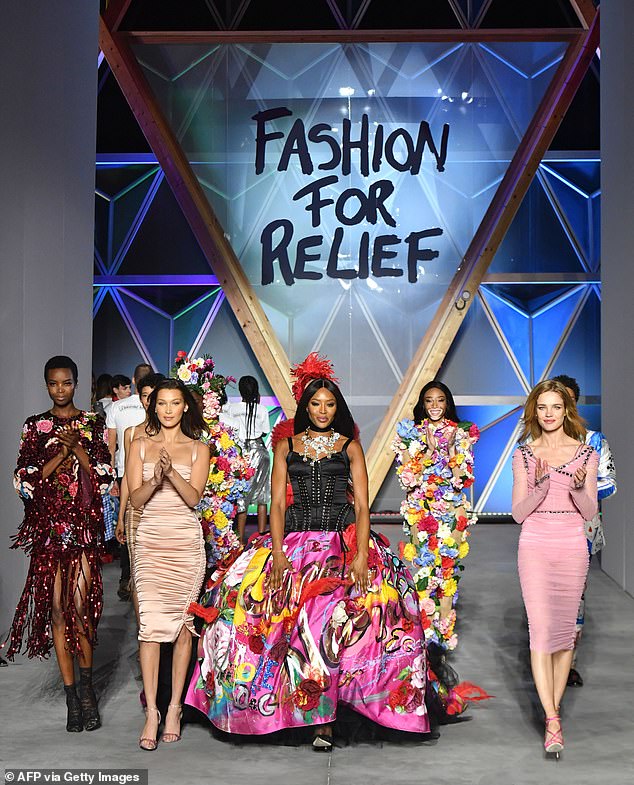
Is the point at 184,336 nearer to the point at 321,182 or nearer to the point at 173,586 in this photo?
the point at 321,182

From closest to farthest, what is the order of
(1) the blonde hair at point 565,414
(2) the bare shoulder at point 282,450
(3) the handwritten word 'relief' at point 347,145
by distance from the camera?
(1) the blonde hair at point 565,414
(2) the bare shoulder at point 282,450
(3) the handwritten word 'relief' at point 347,145

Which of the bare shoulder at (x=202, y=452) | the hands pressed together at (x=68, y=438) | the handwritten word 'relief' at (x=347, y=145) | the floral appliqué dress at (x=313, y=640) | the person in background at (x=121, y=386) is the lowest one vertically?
the floral appliqué dress at (x=313, y=640)

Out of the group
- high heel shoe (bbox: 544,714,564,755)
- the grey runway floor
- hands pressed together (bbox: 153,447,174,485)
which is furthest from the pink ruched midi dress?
hands pressed together (bbox: 153,447,174,485)

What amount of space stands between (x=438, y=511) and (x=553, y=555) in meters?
1.74

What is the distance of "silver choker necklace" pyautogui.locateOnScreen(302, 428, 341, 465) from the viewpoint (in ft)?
19.0

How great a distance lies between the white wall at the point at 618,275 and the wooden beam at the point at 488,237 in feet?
7.73

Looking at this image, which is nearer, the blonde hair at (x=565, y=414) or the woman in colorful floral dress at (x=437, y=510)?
the blonde hair at (x=565, y=414)

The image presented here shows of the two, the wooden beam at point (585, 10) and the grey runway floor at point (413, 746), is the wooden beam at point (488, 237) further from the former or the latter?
the grey runway floor at point (413, 746)

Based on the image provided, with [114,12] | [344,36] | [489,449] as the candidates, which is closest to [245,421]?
[489,449]

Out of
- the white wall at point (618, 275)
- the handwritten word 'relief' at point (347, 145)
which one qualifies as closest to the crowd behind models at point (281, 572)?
the white wall at point (618, 275)

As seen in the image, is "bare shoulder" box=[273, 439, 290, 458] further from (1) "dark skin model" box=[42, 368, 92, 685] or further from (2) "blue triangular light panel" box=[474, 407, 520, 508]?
(2) "blue triangular light panel" box=[474, 407, 520, 508]

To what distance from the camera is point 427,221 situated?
1274 centimetres

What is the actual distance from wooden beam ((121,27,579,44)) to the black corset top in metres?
8.07

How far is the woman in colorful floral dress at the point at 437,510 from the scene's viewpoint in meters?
7.00
